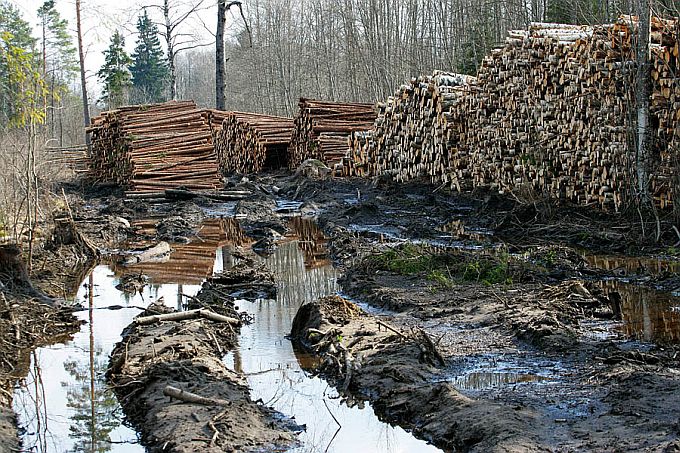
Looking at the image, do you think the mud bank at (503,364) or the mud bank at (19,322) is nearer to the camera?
the mud bank at (503,364)

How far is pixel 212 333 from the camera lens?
8.02 metres

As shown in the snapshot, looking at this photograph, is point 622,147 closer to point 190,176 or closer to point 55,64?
point 190,176

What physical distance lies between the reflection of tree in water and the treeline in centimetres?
1392

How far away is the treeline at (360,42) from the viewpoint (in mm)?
25766

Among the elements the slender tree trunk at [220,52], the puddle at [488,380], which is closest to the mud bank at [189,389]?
the puddle at [488,380]

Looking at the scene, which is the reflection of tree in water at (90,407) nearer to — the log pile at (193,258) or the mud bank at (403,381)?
the mud bank at (403,381)

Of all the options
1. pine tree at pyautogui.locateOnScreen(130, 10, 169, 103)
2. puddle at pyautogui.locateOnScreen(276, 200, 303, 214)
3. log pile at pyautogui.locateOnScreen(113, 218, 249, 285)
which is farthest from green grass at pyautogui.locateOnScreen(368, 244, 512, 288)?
pine tree at pyautogui.locateOnScreen(130, 10, 169, 103)

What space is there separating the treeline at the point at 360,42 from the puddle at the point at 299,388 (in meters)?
11.2

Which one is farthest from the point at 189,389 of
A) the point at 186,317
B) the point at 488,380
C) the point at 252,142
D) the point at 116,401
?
the point at 252,142

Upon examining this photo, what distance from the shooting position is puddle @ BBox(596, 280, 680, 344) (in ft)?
25.1

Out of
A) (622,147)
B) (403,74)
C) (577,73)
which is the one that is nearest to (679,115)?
(622,147)

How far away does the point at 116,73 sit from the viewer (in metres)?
43.4

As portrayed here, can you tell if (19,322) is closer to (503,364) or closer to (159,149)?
(503,364)

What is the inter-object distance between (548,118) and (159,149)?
41.9 feet
